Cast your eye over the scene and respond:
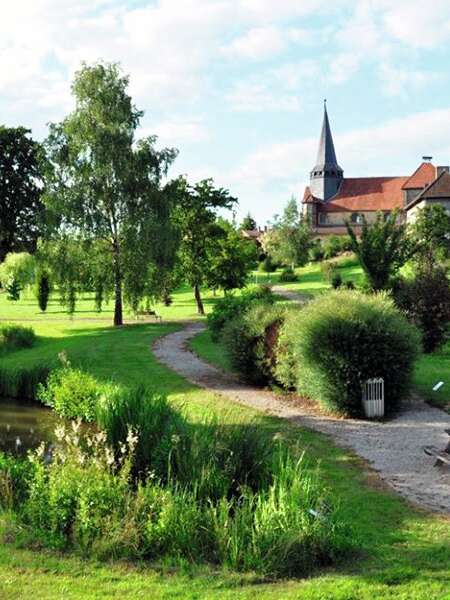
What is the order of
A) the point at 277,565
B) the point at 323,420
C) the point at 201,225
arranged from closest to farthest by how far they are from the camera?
the point at 277,565 → the point at 323,420 → the point at 201,225

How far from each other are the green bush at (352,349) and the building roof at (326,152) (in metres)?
93.4

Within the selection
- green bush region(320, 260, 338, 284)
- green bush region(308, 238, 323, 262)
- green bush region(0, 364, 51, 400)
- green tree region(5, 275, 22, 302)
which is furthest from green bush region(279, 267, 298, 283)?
green bush region(0, 364, 51, 400)

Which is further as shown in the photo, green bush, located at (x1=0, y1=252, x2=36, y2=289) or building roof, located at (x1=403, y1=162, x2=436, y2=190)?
building roof, located at (x1=403, y1=162, x2=436, y2=190)

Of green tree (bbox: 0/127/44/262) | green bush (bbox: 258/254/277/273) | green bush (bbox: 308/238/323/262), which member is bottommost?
green bush (bbox: 258/254/277/273)

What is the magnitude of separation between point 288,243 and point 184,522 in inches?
2350

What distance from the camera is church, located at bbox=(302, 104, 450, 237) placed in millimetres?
97306

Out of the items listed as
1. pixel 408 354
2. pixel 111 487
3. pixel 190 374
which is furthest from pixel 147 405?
pixel 190 374

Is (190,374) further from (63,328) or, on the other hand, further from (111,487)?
(63,328)

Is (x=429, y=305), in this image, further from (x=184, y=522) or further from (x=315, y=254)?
(x=315, y=254)

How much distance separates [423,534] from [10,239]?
55.6 meters

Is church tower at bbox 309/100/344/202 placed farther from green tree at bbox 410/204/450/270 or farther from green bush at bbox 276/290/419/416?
green bush at bbox 276/290/419/416

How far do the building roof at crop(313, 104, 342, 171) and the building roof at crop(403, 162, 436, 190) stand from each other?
12.4m

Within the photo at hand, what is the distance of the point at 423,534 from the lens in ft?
23.8

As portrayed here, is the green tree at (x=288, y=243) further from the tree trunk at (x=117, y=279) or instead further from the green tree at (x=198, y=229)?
the tree trunk at (x=117, y=279)
